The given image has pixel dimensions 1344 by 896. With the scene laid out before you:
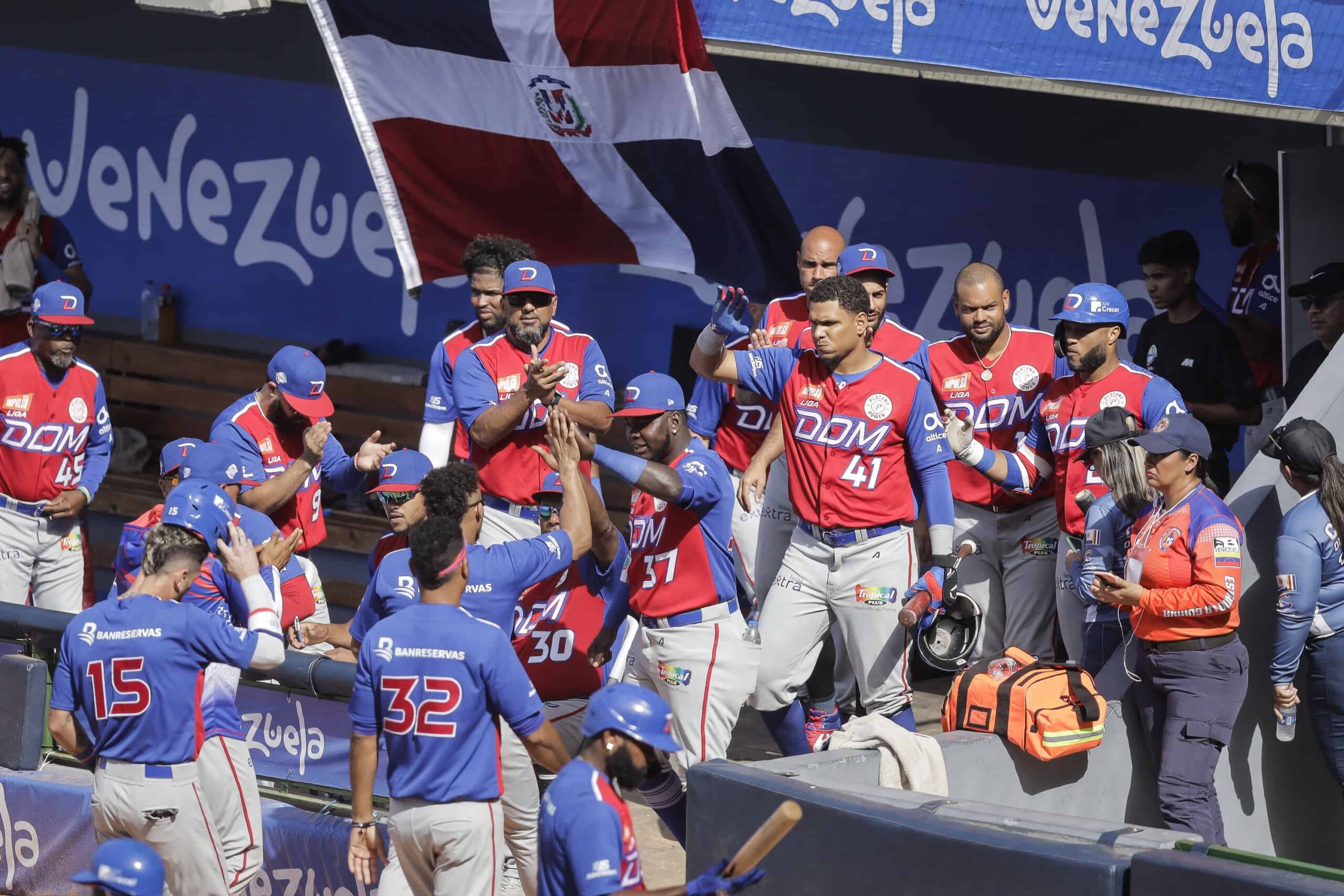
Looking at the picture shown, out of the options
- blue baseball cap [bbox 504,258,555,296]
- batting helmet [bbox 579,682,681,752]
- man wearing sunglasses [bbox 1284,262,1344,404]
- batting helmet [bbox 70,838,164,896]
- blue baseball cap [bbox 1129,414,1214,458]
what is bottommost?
batting helmet [bbox 70,838,164,896]

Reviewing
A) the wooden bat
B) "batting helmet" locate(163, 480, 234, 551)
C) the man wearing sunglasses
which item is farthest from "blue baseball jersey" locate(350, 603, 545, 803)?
the man wearing sunglasses

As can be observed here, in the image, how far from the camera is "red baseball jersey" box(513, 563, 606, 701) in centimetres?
640

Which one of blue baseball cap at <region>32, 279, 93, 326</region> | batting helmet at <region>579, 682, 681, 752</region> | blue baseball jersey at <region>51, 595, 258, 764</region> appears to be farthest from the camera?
blue baseball cap at <region>32, 279, 93, 326</region>

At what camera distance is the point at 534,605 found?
254 inches

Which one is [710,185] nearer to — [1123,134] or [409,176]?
[409,176]

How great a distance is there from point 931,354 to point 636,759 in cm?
335

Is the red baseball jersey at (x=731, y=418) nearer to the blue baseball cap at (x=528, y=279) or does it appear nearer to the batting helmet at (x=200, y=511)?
the blue baseball cap at (x=528, y=279)

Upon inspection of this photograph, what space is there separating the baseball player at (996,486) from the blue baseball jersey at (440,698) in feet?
8.58

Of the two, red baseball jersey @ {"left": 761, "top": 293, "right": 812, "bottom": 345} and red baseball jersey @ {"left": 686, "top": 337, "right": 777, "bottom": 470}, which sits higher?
red baseball jersey @ {"left": 761, "top": 293, "right": 812, "bottom": 345}

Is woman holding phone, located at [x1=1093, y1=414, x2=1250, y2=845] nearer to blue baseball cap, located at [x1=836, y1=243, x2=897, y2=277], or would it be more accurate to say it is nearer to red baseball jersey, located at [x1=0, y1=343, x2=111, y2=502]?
blue baseball cap, located at [x1=836, y1=243, x2=897, y2=277]

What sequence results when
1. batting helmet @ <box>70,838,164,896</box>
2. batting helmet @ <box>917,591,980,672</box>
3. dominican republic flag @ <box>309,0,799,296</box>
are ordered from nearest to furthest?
1. batting helmet @ <box>70,838,164,896</box>
2. batting helmet @ <box>917,591,980,672</box>
3. dominican republic flag @ <box>309,0,799,296</box>

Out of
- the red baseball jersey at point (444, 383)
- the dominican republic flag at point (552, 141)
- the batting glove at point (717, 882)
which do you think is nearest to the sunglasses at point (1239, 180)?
the dominican republic flag at point (552, 141)

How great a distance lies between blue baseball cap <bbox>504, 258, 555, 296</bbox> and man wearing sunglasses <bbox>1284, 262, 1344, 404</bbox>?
10.4 feet

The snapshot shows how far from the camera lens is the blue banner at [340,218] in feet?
27.1
